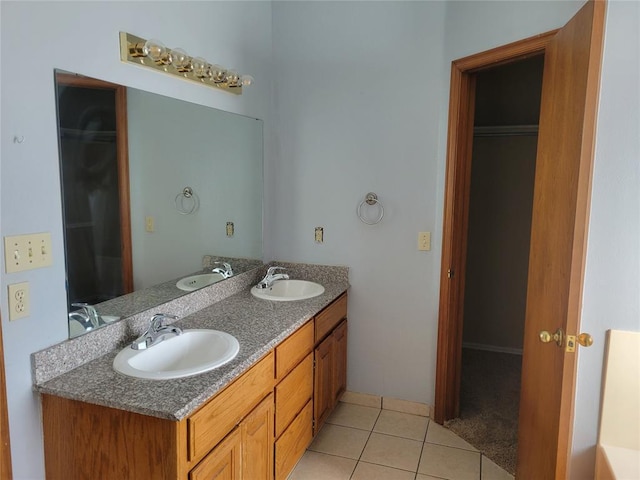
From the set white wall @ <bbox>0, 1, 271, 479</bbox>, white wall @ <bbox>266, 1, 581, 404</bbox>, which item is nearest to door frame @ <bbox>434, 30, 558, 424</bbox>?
white wall @ <bbox>266, 1, 581, 404</bbox>

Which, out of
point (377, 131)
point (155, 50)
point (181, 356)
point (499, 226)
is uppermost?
point (155, 50)

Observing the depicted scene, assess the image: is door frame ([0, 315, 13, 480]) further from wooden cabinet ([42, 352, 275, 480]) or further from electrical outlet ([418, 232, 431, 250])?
electrical outlet ([418, 232, 431, 250])

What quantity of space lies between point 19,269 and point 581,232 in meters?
1.78

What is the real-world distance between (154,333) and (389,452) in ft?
4.91

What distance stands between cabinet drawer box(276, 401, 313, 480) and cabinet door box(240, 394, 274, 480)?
9 cm

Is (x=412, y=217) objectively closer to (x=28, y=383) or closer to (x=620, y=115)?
(x=620, y=115)

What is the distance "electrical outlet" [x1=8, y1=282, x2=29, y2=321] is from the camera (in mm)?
1339

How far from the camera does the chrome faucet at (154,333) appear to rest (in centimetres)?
164

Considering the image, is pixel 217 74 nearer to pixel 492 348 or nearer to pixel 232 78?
pixel 232 78

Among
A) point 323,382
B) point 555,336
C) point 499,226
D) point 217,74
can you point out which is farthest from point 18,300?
point 499,226

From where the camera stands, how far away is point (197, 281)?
224 centimetres

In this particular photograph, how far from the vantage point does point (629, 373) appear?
5.27 feet

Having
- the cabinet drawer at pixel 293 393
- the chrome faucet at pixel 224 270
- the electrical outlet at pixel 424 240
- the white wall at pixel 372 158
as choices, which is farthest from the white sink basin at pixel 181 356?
the electrical outlet at pixel 424 240

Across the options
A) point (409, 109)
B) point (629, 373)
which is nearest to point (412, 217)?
point (409, 109)
